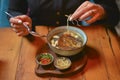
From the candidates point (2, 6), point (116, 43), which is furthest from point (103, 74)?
point (2, 6)

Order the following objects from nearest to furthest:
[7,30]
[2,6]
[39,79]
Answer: [39,79], [7,30], [2,6]

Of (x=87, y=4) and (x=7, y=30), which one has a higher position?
(x=87, y=4)

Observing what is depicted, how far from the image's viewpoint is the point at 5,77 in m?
1.01

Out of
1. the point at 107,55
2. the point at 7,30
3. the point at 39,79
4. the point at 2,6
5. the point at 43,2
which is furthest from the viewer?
the point at 2,6

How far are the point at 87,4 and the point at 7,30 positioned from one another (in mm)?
467

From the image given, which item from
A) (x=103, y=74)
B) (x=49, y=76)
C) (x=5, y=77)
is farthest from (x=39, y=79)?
(x=103, y=74)

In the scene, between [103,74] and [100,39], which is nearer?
[103,74]

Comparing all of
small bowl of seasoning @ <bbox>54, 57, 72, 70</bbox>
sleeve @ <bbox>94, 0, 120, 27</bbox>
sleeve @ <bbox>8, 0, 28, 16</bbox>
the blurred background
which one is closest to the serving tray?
small bowl of seasoning @ <bbox>54, 57, 72, 70</bbox>

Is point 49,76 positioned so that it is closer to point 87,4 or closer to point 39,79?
point 39,79

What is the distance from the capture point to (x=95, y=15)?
1.18 metres

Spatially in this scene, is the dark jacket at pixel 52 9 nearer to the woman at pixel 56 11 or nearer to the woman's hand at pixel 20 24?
the woman at pixel 56 11

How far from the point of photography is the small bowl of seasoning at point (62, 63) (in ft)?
3.33

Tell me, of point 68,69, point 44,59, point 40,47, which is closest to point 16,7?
point 40,47

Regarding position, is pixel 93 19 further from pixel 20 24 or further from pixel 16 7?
pixel 16 7
